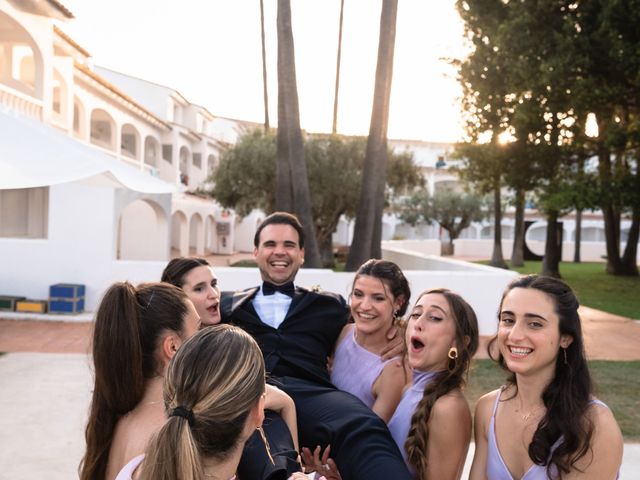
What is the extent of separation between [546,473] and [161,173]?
2965 cm

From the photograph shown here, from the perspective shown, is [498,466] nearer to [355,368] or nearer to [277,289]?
[355,368]

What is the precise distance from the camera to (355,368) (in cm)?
297

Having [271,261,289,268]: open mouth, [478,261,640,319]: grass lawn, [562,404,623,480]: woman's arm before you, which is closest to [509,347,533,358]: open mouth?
[562,404,623,480]: woman's arm

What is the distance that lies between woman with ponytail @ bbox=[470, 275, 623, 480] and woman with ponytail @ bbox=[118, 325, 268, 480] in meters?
1.13

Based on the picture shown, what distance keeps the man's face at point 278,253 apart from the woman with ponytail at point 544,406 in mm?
1402

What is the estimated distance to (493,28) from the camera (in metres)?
14.1

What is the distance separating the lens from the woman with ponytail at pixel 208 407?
4.79 ft

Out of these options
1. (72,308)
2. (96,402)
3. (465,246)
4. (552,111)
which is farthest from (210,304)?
(465,246)

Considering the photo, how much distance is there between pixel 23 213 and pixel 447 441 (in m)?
16.0

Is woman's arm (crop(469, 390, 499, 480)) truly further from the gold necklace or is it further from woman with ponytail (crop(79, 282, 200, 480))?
woman with ponytail (crop(79, 282, 200, 480))

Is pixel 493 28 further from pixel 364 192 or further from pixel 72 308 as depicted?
pixel 72 308

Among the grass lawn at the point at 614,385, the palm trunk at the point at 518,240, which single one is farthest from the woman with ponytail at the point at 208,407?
the palm trunk at the point at 518,240

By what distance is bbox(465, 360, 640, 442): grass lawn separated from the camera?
19.5 ft

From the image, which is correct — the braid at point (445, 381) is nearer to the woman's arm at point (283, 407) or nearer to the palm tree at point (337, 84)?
the woman's arm at point (283, 407)
